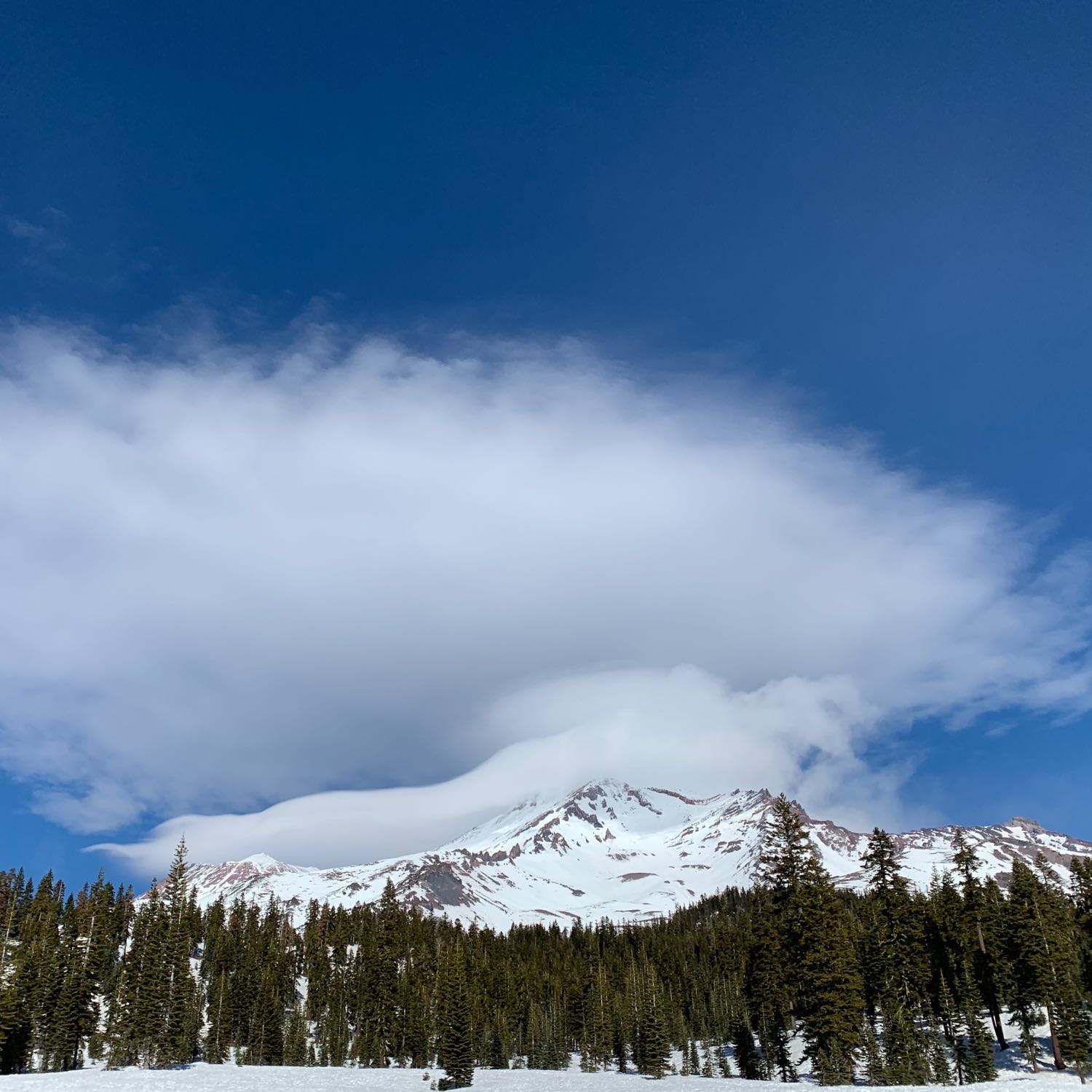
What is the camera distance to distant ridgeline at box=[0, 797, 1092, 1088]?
54.8 metres

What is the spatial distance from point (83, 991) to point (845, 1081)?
81718 millimetres

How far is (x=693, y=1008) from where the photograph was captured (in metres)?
141

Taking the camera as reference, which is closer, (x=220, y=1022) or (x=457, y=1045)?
(x=457, y=1045)

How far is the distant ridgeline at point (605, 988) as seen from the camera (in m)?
54.8

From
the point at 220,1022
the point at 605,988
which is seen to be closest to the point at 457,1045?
the point at 220,1022

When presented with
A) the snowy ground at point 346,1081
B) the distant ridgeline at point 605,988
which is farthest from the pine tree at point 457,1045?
the snowy ground at point 346,1081

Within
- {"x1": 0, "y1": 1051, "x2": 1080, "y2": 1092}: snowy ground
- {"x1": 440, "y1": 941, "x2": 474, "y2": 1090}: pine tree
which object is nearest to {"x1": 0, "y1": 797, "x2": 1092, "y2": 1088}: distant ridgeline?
{"x1": 440, "y1": 941, "x2": 474, "y2": 1090}: pine tree

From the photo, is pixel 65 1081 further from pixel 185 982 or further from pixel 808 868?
pixel 808 868

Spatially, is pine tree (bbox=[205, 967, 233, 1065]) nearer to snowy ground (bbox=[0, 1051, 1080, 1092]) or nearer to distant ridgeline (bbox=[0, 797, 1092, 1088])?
distant ridgeline (bbox=[0, 797, 1092, 1088])

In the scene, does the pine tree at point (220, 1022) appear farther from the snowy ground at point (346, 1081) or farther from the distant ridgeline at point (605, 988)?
the snowy ground at point (346, 1081)

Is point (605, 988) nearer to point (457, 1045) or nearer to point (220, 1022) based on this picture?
point (220, 1022)

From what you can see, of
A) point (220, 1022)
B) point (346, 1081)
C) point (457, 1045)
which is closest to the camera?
point (457, 1045)

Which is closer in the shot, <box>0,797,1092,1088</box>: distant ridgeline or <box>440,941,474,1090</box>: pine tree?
<box>0,797,1092,1088</box>: distant ridgeline

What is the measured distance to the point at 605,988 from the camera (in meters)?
138
